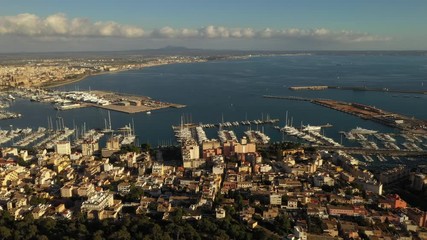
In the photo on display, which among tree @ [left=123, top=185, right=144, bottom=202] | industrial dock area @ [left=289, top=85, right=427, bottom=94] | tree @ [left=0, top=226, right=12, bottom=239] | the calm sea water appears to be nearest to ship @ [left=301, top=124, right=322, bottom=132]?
the calm sea water

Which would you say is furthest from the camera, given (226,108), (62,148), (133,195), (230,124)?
(226,108)

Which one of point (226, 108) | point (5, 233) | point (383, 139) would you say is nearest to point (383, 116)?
point (383, 139)

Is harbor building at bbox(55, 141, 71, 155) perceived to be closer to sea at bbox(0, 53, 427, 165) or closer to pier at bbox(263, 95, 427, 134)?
sea at bbox(0, 53, 427, 165)

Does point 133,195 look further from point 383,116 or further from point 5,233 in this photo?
point 383,116

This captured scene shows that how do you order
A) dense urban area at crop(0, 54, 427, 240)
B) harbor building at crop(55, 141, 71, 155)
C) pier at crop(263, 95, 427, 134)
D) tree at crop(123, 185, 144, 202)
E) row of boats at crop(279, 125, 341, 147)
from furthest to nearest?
pier at crop(263, 95, 427, 134)
row of boats at crop(279, 125, 341, 147)
harbor building at crop(55, 141, 71, 155)
tree at crop(123, 185, 144, 202)
dense urban area at crop(0, 54, 427, 240)

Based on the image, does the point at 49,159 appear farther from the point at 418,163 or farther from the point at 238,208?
the point at 418,163

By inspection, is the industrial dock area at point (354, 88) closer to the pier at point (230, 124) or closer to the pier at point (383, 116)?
the pier at point (383, 116)

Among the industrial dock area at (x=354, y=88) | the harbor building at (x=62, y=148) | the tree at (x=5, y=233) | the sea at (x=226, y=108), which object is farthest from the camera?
the industrial dock area at (x=354, y=88)

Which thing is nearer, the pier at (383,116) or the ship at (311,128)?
the pier at (383,116)

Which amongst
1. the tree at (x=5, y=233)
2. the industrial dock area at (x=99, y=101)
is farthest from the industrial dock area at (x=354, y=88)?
the tree at (x=5, y=233)

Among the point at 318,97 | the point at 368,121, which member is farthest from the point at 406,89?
the point at 368,121
